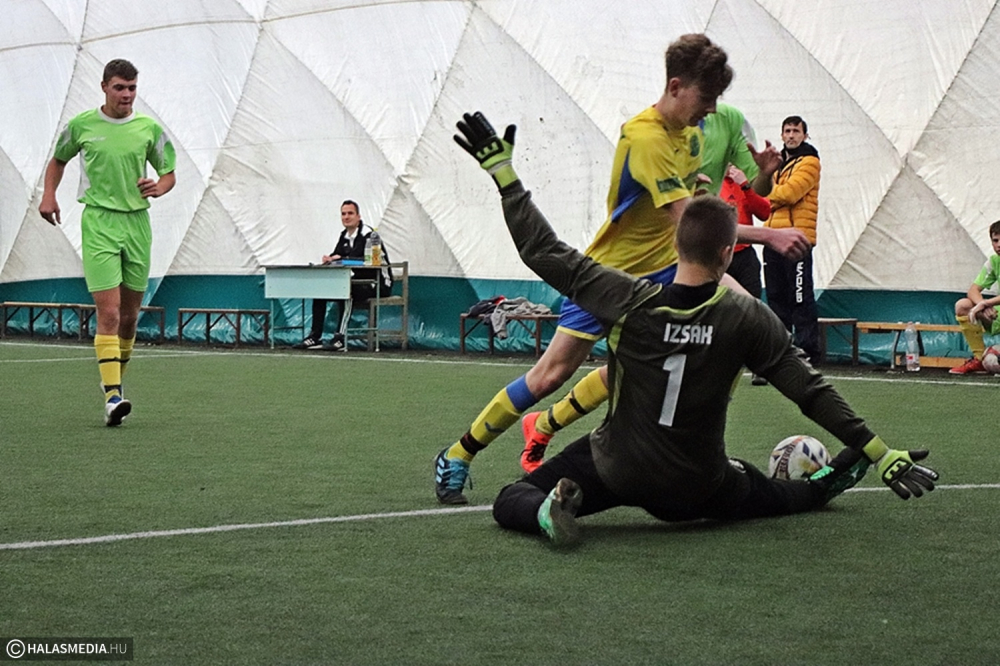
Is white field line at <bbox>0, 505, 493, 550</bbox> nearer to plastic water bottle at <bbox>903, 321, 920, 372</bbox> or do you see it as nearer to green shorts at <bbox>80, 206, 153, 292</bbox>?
green shorts at <bbox>80, 206, 153, 292</bbox>

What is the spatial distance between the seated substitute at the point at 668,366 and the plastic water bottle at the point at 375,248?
1356 cm

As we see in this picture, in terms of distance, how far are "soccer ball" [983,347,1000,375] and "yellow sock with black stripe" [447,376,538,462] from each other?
335 inches

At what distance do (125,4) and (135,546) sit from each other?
17.8m

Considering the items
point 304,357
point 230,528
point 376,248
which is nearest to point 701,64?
point 230,528

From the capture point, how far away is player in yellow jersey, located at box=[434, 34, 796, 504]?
583 centimetres

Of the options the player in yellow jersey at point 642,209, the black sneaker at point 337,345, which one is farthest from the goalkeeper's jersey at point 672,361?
the black sneaker at point 337,345

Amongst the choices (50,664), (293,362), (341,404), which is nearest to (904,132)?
(293,362)

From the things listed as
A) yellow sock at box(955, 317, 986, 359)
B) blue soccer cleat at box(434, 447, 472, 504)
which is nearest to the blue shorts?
blue soccer cleat at box(434, 447, 472, 504)

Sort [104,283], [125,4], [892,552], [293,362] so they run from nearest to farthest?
1. [892,552]
2. [104,283]
3. [293,362]
4. [125,4]

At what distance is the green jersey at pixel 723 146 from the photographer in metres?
7.30

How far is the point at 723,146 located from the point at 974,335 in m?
7.58

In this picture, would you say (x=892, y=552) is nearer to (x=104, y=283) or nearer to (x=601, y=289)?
(x=601, y=289)

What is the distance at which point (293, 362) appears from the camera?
626 inches
